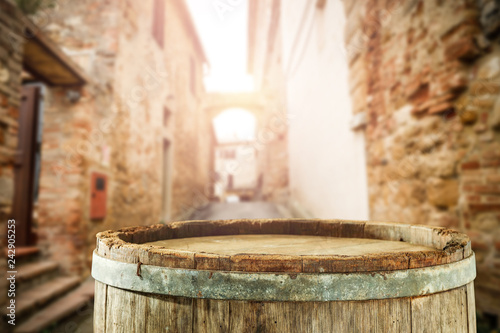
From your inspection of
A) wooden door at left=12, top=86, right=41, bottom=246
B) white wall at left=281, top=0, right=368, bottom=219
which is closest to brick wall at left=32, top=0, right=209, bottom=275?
wooden door at left=12, top=86, right=41, bottom=246

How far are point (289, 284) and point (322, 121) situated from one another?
15.2 feet

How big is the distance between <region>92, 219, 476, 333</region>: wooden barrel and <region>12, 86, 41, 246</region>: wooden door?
401 cm

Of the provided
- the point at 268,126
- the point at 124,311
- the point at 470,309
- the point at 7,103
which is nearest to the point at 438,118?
the point at 470,309

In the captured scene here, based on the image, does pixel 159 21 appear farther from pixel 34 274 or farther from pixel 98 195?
pixel 34 274

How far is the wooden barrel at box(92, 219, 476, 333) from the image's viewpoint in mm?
747

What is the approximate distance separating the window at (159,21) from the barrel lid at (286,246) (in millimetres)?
6468

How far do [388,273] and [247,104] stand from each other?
13463 millimetres

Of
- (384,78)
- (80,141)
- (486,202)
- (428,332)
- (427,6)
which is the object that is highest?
(427,6)

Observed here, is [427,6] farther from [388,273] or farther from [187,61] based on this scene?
[187,61]

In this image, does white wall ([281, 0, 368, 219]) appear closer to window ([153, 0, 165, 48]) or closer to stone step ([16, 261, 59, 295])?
window ([153, 0, 165, 48])

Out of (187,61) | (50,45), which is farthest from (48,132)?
(187,61)

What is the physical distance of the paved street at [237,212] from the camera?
7249 millimetres

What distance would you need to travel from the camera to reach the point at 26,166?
14.1ft

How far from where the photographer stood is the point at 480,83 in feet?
7.08
